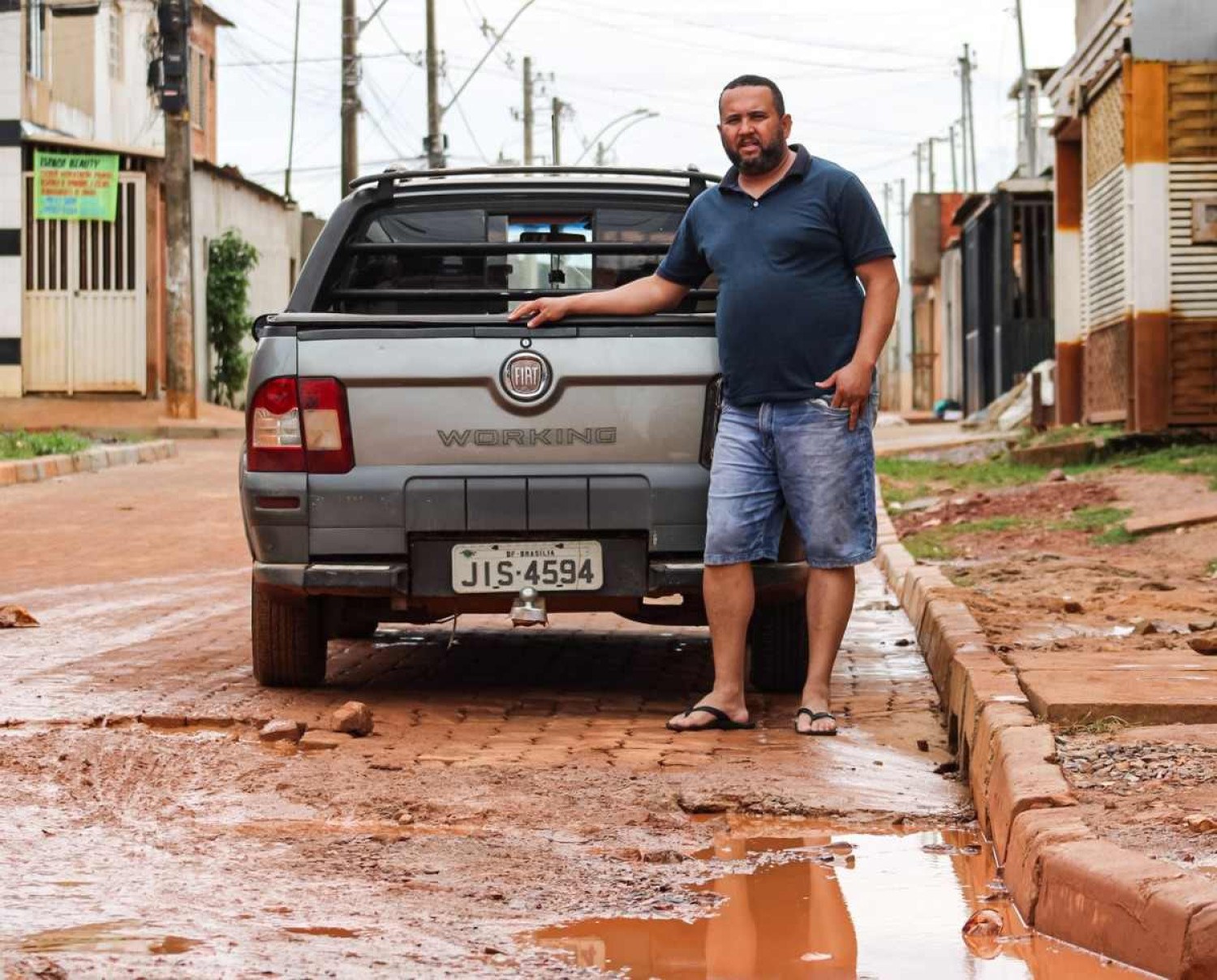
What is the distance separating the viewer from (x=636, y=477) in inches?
251

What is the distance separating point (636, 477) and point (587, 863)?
7.04 ft

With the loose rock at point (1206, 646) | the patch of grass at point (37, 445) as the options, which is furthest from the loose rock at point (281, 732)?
the patch of grass at point (37, 445)

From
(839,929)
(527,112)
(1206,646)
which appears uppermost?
(527,112)

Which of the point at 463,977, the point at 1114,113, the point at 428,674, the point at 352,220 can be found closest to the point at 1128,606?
the point at 428,674

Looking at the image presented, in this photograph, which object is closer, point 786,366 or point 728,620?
point 786,366

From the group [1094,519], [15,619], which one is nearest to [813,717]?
[15,619]

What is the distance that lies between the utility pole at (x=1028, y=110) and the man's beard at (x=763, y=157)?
34.3 meters

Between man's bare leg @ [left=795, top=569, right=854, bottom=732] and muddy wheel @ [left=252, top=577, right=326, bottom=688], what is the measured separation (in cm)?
171

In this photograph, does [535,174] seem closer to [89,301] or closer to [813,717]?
[813,717]

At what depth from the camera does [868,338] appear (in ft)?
20.1

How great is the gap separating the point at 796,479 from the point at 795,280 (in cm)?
60

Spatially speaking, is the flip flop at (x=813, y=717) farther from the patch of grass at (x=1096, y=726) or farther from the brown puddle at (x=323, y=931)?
the brown puddle at (x=323, y=931)

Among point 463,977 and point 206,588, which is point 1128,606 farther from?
point 463,977

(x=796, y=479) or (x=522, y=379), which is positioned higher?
(x=522, y=379)
